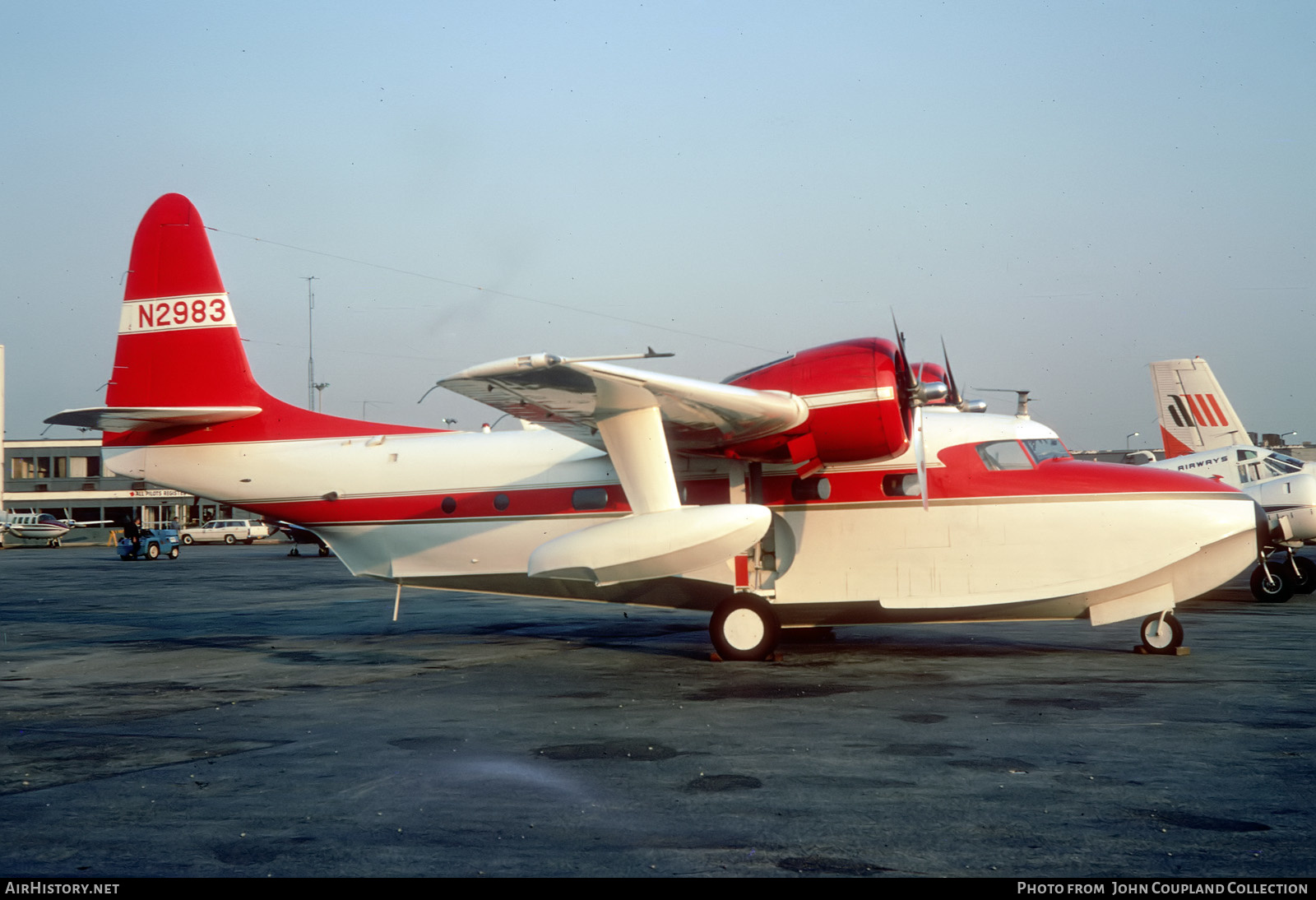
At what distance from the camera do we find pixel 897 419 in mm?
10953

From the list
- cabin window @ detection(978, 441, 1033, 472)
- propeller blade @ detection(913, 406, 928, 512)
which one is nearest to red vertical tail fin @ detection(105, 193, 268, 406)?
propeller blade @ detection(913, 406, 928, 512)

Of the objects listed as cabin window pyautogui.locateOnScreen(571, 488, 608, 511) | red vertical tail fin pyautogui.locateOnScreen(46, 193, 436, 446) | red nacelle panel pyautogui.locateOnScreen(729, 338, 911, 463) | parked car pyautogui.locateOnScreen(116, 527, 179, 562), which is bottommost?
parked car pyautogui.locateOnScreen(116, 527, 179, 562)

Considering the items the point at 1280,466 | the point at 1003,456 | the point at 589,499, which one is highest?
the point at 1003,456

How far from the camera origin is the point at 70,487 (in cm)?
9394

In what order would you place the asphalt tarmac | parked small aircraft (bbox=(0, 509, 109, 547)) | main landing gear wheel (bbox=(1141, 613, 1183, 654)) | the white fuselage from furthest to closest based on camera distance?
1. parked small aircraft (bbox=(0, 509, 109, 547))
2. the white fuselage
3. main landing gear wheel (bbox=(1141, 613, 1183, 654))
4. the asphalt tarmac

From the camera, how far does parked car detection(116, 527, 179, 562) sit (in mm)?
44625

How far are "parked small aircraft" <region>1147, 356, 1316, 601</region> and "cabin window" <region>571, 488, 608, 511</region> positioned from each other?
28.5ft

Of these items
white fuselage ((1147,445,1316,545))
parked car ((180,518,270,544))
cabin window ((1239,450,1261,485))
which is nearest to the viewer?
white fuselage ((1147,445,1316,545))

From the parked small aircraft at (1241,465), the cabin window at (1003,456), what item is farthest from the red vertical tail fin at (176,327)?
the parked small aircraft at (1241,465)

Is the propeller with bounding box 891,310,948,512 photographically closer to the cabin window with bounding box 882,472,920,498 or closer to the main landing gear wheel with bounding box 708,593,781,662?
the cabin window with bounding box 882,472,920,498

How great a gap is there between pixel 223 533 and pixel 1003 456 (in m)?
64.1

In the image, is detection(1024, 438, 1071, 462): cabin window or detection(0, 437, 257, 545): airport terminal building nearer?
detection(1024, 438, 1071, 462): cabin window

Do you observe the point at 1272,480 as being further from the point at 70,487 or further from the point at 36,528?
the point at 70,487

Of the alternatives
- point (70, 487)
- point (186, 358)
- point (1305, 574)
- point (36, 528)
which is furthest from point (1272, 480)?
point (70, 487)
